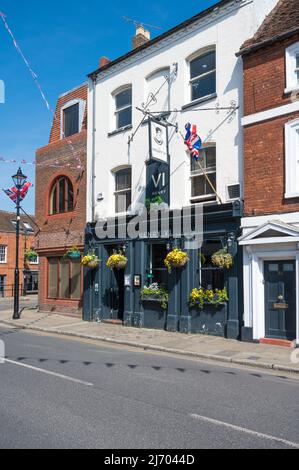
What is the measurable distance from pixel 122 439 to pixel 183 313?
914 cm

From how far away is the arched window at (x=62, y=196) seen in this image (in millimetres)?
19516

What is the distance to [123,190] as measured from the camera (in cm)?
1692

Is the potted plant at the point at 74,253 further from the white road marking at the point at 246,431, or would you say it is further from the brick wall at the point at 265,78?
the white road marking at the point at 246,431

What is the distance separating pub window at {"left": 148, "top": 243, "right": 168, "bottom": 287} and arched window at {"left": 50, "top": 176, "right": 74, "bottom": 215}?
17.6ft

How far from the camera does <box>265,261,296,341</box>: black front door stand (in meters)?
11.6

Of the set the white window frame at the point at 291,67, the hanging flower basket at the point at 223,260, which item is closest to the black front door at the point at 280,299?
the hanging flower basket at the point at 223,260

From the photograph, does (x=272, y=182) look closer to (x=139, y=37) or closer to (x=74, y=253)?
(x=74, y=253)

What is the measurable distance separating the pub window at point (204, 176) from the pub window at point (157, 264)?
2.15 meters

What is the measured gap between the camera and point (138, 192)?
634 inches

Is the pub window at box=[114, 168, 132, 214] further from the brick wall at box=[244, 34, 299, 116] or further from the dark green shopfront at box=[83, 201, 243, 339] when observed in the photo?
the brick wall at box=[244, 34, 299, 116]

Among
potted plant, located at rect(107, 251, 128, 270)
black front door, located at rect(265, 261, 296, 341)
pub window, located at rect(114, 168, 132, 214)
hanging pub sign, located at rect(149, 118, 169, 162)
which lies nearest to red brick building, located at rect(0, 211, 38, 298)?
pub window, located at rect(114, 168, 132, 214)

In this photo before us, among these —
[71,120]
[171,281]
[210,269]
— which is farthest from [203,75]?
[71,120]

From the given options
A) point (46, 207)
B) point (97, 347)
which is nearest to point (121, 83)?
point (46, 207)

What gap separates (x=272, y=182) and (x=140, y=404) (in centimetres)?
774
